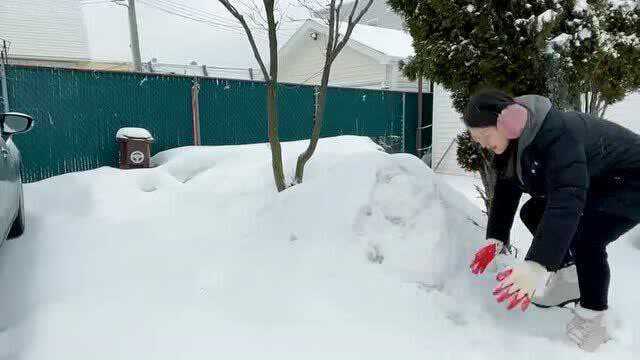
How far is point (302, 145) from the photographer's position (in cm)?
622

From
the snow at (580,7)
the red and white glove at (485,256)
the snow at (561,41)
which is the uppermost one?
the snow at (580,7)

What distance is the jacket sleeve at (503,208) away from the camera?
2.37 metres

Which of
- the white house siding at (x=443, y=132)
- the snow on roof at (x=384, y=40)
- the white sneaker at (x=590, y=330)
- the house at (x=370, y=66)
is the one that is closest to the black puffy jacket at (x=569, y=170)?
the white sneaker at (x=590, y=330)

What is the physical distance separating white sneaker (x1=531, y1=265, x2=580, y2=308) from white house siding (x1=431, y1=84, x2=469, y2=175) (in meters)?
8.88

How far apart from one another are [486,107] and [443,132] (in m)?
9.81

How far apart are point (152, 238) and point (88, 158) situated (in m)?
4.47

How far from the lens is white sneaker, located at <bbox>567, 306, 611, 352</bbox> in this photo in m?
2.07

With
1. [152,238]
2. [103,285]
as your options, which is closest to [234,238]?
[152,238]

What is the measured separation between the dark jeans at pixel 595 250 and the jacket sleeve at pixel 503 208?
347mm

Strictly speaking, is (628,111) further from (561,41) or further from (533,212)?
(533,212)

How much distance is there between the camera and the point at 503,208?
239 cm

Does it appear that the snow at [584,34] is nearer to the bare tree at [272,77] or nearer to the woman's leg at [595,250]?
the woman's leg at [595,250]

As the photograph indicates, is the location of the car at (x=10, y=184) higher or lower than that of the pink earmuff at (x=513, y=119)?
lower

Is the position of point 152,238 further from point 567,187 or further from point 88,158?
point 88,158
